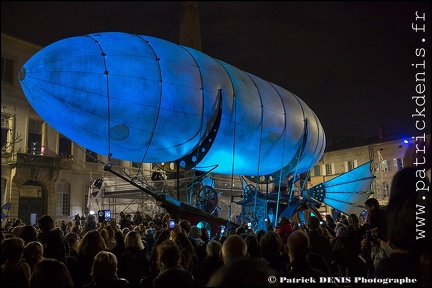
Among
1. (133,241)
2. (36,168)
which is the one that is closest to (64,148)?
(36,168)

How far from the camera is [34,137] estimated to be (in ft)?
99.3

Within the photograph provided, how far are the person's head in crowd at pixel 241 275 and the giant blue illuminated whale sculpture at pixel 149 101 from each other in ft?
25.1

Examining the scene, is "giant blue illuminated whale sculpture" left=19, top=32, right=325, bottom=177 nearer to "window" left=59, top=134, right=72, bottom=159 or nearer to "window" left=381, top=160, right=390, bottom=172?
"window" left=59, top=134, right=72, bottom=159

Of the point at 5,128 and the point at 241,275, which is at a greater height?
the point at 5,128

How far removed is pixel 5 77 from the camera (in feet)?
93.9

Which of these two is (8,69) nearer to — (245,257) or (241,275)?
(245,257)

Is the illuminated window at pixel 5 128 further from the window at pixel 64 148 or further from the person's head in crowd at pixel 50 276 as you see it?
the person's head in crowd at pixel 50 276

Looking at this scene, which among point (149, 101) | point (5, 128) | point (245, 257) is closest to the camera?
point (245, 257)

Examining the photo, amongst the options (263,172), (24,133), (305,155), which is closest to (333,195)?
(305,155)

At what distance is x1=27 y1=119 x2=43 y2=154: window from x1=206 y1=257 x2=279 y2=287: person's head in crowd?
31.1 m

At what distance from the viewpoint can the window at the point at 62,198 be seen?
1218 inches

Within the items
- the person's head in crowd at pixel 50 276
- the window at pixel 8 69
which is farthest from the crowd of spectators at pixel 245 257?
the window at pixel 8 69

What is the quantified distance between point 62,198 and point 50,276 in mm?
30635

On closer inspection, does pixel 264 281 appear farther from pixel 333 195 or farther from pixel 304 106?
pixel 333 195
